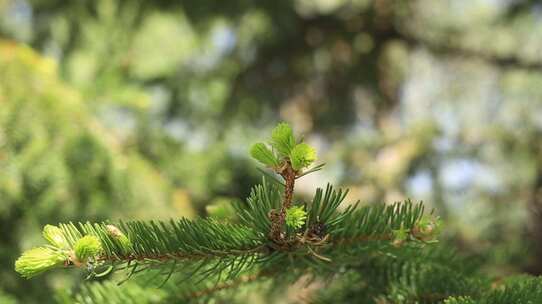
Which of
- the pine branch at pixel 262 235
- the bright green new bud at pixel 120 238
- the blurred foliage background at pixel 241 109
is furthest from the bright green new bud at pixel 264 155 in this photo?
the blurred foliage background at pixel 241 109

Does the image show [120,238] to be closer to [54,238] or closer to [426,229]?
[54,238]

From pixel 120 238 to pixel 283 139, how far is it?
8.8 inches

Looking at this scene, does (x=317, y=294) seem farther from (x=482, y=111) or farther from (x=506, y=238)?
(x=482, y=111)

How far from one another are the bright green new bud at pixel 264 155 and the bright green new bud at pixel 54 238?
237mm

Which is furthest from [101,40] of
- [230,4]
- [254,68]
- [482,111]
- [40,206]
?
[482,111]

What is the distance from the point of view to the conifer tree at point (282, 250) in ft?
2.06

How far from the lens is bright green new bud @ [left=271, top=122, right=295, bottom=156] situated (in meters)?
0.62

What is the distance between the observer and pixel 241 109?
3.85m

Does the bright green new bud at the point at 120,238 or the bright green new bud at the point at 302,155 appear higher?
the bright green new bud at the point at 120,238

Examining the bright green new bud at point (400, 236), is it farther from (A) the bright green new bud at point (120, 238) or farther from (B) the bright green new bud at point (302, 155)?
(A) the bright green new bud at point (120, 238)

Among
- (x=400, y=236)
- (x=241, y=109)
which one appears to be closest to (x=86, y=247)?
(x=400, y=236)

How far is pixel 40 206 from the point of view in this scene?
159 centimetres

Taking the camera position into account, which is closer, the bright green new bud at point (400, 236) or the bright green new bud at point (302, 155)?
the bright green new bud at point (302, 155)

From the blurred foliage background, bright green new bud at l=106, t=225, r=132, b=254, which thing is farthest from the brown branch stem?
the blurred foliage background
